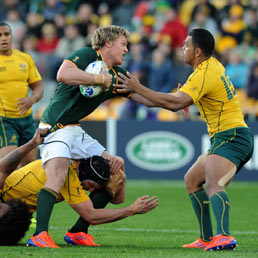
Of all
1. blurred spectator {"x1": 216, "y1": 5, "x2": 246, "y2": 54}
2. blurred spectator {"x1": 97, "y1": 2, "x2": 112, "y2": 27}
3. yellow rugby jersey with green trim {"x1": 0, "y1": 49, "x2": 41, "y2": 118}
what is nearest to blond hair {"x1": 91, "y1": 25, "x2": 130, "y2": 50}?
yellow rugby jersey with green trim {"x1": 0, "y1": 49, "x2": 41, "y2": 118}

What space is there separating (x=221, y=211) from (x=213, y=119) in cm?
94

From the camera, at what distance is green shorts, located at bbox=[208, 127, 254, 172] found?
6.65 m

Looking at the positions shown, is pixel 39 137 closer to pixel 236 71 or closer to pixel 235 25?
pixel 236 71

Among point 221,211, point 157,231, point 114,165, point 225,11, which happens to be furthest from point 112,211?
point 225,11

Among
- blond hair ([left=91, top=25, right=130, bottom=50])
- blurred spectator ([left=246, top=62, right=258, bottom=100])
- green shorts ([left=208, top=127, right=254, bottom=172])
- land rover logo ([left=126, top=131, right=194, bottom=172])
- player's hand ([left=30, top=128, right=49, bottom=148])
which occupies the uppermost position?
blond hair ([left=91, top=25, right=130, bottom=50])

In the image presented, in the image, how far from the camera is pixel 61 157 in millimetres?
6711

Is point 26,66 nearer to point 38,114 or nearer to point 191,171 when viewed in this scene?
point 191,171

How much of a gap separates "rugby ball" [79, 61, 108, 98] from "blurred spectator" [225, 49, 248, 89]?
31.2ft

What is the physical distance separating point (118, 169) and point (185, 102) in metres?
1.14

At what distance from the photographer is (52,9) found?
66.1 ft

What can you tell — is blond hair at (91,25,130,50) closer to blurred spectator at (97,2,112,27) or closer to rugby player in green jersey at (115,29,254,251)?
rugby player in green jersey at (115,29,254,251)

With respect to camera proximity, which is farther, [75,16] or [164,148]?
[75,16]

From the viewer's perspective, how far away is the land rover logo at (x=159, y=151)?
14.6 m

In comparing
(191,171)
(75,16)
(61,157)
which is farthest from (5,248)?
(75,16)
